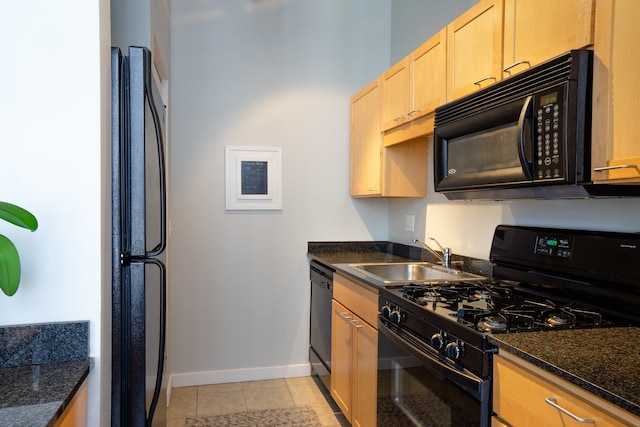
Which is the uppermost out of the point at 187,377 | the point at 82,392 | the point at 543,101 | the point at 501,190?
the point at 543,101

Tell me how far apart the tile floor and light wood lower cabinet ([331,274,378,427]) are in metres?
0.23

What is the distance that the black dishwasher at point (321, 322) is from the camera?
9.18 feet

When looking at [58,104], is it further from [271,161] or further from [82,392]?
[271,161]

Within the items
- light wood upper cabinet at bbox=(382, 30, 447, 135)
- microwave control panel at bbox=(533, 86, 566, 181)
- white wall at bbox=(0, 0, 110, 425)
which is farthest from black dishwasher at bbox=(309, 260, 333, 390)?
white wall at bbox=(0, 0, 110, 425)

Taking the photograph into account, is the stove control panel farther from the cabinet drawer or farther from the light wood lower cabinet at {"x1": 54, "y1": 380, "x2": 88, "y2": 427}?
the light wood lower cabinet at {"x1": 54, "y1": 380, "x2": 88, "y2": 427}

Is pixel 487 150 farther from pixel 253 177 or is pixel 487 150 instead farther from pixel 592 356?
pixel 253 177

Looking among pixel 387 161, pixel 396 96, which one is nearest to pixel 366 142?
pixel 387 161

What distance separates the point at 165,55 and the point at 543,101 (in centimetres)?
227

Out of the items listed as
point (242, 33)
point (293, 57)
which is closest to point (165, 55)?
point (242, 33)

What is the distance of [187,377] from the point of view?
310 cm

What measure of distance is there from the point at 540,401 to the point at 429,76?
5.13ft

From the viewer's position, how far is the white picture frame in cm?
314

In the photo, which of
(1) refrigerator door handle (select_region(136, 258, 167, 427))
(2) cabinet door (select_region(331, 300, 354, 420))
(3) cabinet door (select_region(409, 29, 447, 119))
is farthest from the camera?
(2) cabinet door (select_region(331, 300, 354, 420))

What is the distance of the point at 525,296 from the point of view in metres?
1.74
